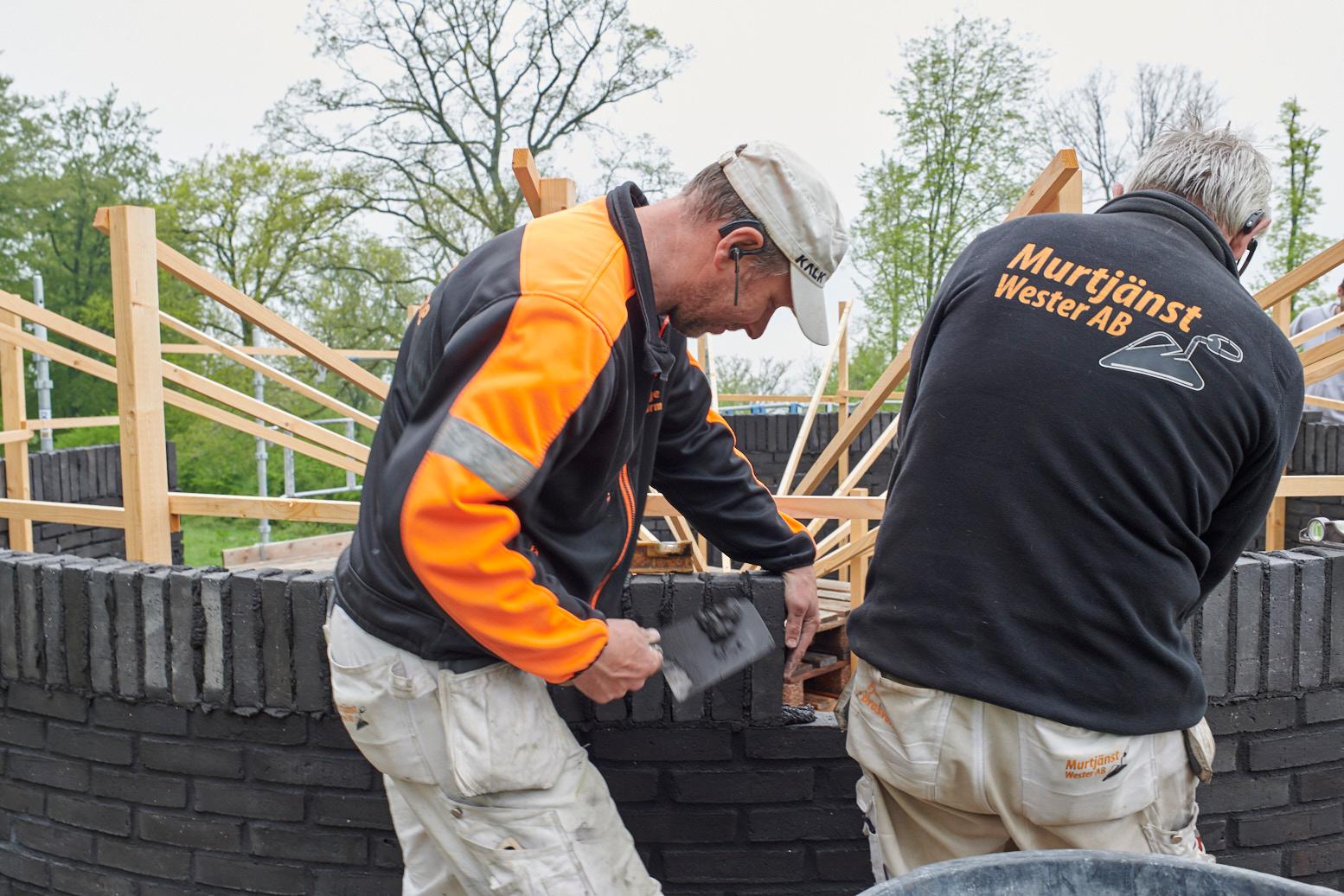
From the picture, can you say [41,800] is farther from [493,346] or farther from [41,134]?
[41,134]

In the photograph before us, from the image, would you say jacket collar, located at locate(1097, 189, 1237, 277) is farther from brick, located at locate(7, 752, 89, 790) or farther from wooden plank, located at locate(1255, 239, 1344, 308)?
brick, located at locate(7, 752, 89, 790)

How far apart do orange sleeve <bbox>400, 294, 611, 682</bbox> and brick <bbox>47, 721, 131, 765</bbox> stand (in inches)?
62.6

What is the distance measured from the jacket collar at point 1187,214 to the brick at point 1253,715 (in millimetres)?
1209

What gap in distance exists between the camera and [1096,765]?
176 centimetres

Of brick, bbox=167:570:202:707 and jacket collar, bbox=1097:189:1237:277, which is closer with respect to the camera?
jacket collar, bbox=1097:189:1237:277

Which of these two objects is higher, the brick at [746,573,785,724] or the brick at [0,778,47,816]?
the brick at [746,573,785,724]

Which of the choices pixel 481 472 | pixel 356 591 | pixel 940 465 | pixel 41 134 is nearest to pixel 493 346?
pixel 481 472

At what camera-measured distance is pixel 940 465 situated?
1.82 m

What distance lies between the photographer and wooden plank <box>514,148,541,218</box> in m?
3.02

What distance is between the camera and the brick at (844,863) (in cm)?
254

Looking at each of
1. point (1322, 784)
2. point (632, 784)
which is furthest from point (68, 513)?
point (1322, 784)

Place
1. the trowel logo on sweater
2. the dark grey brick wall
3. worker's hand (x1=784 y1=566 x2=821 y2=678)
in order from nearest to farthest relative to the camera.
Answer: the trowel logo on sweater
worker's hand (x1=784 y1=566 x2=821 y2=678)
the dark grey brick wall

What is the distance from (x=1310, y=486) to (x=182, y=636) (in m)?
3.36

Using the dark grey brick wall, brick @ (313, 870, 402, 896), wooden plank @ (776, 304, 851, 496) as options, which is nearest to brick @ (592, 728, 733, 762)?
brick @ (313, 870, 402, 896)
